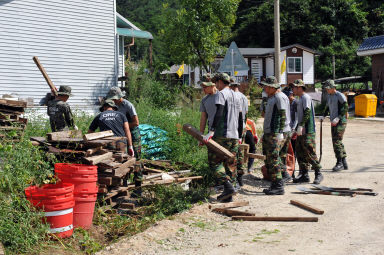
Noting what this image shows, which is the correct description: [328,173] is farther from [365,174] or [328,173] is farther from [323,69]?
[323,69]

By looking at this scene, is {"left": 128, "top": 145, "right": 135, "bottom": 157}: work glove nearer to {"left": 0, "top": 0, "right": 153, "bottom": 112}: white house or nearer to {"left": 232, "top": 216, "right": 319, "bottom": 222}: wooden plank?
{"left": 232, "top": 216, "right": 319, "bottom": 222}: wooden plank

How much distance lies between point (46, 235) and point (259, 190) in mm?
4542

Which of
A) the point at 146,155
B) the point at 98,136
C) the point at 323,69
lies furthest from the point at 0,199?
the point at 323,69

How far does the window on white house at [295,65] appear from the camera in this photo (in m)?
45.6

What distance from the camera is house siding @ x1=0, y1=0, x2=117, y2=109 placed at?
49.2ft

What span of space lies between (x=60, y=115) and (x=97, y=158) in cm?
272

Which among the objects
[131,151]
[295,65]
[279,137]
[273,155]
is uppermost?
[295,65]

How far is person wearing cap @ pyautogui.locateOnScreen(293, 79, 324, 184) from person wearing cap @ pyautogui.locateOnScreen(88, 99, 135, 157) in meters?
3.74

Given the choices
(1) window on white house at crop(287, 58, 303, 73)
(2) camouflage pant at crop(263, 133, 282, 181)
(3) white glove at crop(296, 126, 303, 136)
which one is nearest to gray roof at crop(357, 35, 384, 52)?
(1) window on white house at crop(287, 58, 303, 73)

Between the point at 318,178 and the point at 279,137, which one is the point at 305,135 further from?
the point at 279,137

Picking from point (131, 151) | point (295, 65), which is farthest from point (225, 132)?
point (295, 65)

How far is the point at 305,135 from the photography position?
886 centimetres

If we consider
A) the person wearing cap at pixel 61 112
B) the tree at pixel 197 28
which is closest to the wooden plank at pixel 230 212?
the person wearing cap at pixel 61 112

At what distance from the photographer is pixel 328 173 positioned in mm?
9672
